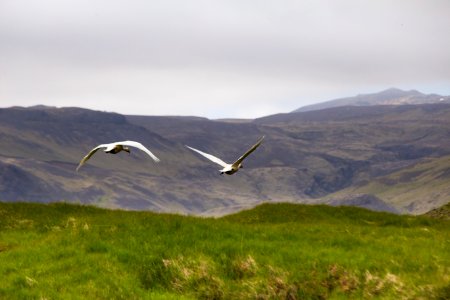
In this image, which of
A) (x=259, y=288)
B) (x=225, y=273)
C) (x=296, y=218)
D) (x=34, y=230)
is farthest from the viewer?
(x=296, y=218)

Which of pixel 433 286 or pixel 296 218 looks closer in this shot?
pixel 433 286

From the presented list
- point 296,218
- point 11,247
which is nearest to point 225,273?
point 11,247

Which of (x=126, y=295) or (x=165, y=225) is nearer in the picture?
(x=126, y=295)

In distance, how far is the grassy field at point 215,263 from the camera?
1833 centimetres

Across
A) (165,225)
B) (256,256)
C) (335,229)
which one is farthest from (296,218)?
(256,256)

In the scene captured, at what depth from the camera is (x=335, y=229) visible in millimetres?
29062

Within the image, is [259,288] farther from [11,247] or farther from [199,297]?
[11,247]

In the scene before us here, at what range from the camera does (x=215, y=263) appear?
68.1 feet

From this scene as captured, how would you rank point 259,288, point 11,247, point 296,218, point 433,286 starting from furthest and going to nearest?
point 296,218, point 11,247, point 259,288, point 433,286

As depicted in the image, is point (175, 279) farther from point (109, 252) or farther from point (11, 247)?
point (11, 247)

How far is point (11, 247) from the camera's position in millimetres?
24406

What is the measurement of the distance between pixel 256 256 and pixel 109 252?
5.16 metres

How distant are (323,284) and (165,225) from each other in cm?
870

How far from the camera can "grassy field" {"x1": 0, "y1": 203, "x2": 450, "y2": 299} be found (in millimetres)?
18328
